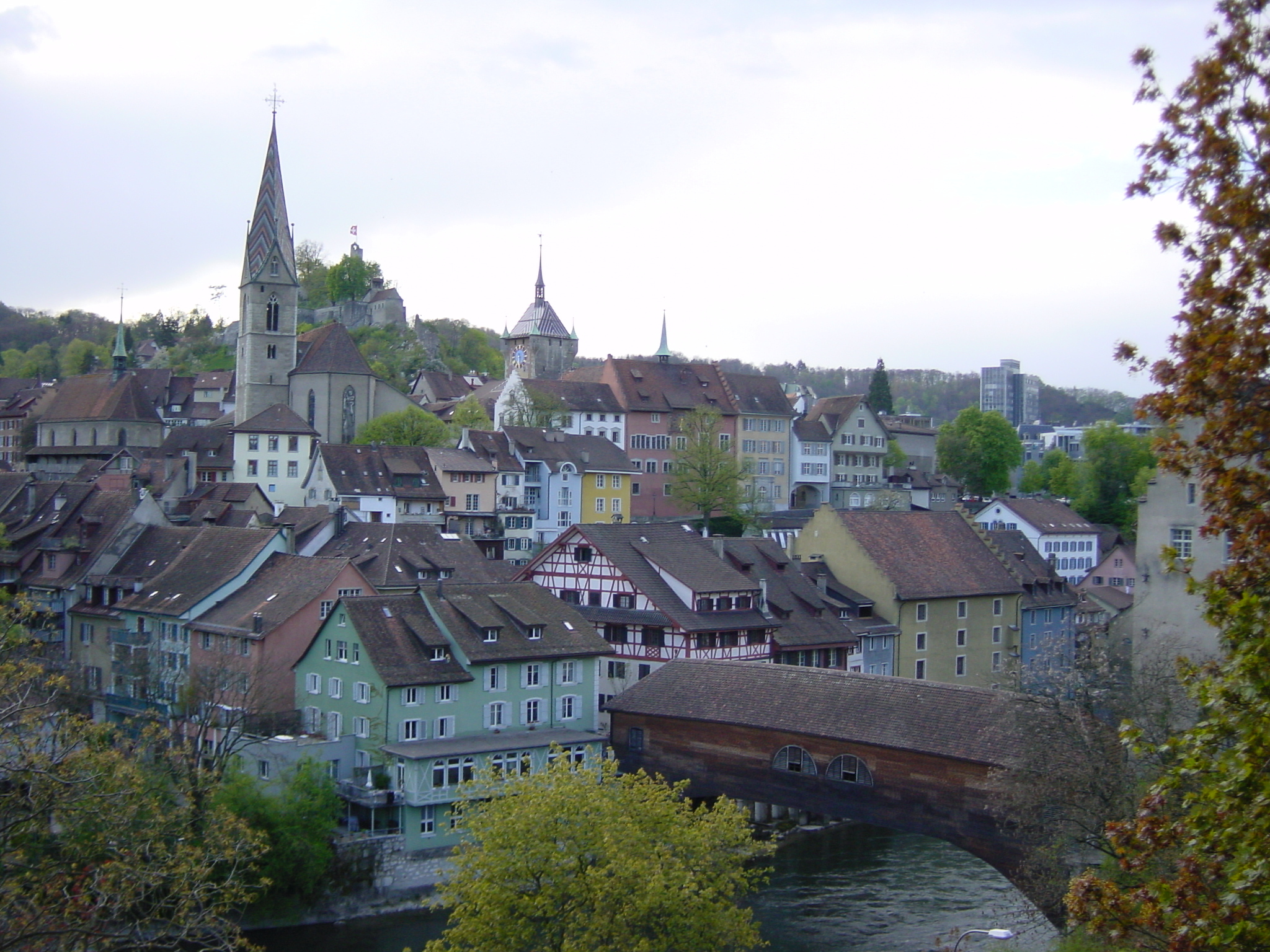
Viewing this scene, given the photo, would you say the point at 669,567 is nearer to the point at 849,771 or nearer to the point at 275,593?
the point at 275,593

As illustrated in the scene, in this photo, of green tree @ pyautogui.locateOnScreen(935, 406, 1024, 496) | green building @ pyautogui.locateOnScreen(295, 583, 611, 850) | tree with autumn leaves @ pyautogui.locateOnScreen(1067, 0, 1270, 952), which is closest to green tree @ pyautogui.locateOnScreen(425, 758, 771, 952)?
green building @ pyautogui.locateOnScreen(295, 583, 611, 850)

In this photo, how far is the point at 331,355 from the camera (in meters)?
79.1

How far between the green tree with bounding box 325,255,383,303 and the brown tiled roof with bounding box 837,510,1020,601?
290 feet

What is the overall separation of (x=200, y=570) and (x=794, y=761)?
72.4 ft

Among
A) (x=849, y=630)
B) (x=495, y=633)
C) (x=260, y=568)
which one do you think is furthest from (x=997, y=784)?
(x=260, y=568)

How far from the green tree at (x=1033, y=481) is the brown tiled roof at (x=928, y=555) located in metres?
58.0

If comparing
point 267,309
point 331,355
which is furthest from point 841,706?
point 267,309

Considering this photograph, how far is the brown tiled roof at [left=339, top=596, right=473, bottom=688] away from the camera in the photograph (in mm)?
35000

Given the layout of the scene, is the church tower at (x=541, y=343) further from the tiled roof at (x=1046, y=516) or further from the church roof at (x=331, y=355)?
the tiled roof at (x=1046, y=516)

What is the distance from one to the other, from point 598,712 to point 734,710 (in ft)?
18.6

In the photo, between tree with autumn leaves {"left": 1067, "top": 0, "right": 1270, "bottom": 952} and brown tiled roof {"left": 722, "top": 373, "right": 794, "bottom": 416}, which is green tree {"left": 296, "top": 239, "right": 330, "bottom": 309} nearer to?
brown tiled roof {"left": 722, "top": 373, "right": 794, "bottom": 416}

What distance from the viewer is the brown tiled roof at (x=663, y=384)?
264 feet

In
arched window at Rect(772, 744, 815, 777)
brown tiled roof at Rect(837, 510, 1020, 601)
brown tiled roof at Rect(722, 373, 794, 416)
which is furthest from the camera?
brown tiled roof at Rect(722, 373, 794, 416)

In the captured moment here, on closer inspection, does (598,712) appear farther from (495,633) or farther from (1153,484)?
(1153,484)
